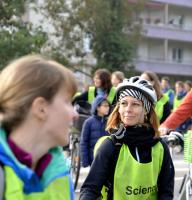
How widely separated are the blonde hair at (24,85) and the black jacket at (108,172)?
1498mm

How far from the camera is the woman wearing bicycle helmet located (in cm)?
342

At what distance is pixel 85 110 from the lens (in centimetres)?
949

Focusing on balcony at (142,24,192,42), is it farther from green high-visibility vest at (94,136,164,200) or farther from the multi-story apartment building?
green high-visibility vest at (94,136,164,200)

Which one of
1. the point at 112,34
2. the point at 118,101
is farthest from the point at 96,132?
the point at 112,34

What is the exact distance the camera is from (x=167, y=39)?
50969 millimetres

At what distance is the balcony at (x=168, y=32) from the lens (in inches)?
1957

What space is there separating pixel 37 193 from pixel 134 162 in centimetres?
153

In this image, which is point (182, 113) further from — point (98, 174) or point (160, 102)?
point (160, 102)

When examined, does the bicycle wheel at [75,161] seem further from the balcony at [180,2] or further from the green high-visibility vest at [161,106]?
the balcony at [180,2]

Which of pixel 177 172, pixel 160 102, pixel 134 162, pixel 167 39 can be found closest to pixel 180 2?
pixel 167 39

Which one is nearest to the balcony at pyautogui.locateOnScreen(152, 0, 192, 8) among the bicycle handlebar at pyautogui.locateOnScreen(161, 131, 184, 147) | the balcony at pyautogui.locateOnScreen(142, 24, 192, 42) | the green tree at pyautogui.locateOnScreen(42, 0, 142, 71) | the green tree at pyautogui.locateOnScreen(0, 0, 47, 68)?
the balcony at pyautogui.locateOnScreen(142, 24, 192, 42)

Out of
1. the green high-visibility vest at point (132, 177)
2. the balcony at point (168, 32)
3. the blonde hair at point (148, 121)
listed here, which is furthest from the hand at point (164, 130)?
the balcony at point (168, 32)

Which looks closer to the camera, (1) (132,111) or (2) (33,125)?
(2) (33,125)

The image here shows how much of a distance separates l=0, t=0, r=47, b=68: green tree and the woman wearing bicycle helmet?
33.4 ft
